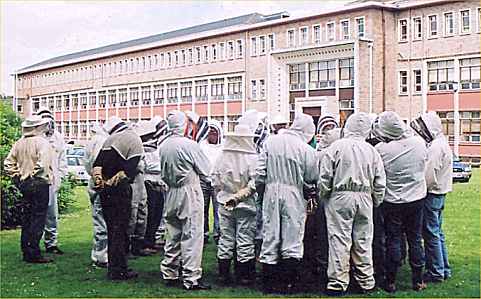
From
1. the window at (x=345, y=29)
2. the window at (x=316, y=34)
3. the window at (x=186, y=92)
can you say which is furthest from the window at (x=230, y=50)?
the window at (x=345, y=29)

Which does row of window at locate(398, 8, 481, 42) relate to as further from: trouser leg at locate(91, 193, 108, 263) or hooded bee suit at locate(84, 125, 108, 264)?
trouser leg at locate(91, 193, 108, 263)

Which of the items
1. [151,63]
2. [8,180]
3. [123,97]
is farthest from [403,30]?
[8,180]

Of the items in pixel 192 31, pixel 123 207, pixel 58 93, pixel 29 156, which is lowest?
pixel 123 207

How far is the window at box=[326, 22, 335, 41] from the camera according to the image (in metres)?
58.0

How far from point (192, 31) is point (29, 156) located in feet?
234

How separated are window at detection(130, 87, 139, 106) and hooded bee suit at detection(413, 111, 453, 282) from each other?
7408cm

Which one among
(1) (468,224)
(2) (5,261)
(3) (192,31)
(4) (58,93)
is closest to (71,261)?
(2) (5,261)

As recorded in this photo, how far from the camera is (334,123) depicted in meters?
9.59

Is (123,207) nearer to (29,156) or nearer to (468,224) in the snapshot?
(29,156)

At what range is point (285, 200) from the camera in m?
7.99

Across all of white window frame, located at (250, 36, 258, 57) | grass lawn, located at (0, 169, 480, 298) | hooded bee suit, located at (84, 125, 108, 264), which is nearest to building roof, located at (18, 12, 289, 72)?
white window frame, located at (250, 36, 258, 57)

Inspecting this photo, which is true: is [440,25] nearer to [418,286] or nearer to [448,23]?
[448,23]

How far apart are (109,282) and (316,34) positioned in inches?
2090

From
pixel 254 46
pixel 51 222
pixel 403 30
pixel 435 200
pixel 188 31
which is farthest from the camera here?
pixel 188 31
